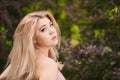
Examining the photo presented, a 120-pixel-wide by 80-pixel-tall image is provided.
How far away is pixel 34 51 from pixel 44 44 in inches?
6.0

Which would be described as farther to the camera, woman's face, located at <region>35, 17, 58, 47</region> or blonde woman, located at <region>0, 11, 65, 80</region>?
woman's face, located at <region>35, 17, 58, 47</region>

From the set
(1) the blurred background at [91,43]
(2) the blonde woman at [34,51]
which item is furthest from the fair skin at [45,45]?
(1) the blurred background at [91,43]

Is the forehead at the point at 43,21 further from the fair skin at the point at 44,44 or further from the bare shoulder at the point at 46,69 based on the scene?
the bare shoulder at the point at 46,69

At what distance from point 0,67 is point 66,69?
84 cm

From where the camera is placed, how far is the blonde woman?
4.38 meters

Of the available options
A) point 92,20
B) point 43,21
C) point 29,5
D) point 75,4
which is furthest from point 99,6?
point 75,4

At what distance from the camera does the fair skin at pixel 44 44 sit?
437 centimetres

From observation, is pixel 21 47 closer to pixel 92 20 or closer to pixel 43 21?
pixel 43 21

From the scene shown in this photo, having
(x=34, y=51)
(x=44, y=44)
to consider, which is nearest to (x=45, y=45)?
(x=44, y=44)

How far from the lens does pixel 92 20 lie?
6742 millimetres

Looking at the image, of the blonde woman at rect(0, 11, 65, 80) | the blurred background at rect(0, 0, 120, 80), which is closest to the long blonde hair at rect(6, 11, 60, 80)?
the blonde woman at rect(0, 11, 65, 80)

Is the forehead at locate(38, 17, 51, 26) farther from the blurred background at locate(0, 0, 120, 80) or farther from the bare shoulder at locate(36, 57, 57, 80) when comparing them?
the blurred background at locate(0, 0, 120, 80)

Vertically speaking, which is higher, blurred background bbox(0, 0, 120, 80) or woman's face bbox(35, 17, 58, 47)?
woman's face bbox(35, 17, 58, 47)

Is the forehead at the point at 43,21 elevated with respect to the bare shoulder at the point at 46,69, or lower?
elevated
